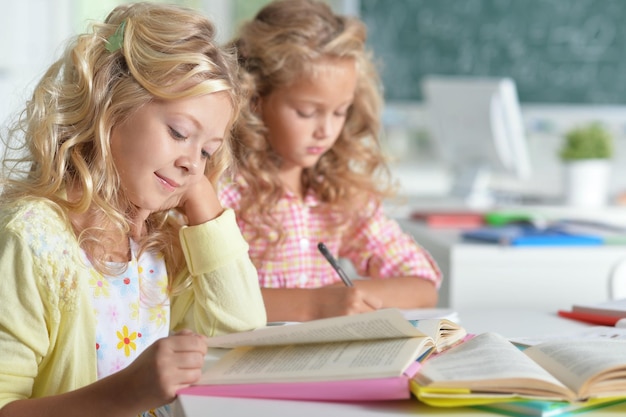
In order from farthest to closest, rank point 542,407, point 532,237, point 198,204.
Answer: point 532,237 → point 198,204 → point 542,407

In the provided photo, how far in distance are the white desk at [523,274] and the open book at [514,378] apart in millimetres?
1427

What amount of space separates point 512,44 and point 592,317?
3.41 meters

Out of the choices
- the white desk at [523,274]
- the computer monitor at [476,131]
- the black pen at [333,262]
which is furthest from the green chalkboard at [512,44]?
the black pen at [333,262]

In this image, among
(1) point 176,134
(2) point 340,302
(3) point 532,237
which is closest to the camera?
(1) point 176,134

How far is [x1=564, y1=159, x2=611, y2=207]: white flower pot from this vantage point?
3592 millimetres

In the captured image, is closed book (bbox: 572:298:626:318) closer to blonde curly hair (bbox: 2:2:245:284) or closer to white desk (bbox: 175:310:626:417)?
white desk (bbox: 175:310:626:417)

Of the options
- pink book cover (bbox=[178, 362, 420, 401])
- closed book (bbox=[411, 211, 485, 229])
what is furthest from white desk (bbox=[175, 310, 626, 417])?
closed book (bbox=[411, 211, 485, 229])

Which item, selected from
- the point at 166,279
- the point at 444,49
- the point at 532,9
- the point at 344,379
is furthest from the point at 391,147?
the point at 344,379

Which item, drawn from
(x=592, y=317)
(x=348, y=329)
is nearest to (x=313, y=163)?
(x=592, y=317)

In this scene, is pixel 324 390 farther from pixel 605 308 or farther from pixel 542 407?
pixel 605 308

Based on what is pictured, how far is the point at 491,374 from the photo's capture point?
948 mm

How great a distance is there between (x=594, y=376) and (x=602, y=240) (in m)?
1.63

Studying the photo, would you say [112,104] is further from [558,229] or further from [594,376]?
[558,229]

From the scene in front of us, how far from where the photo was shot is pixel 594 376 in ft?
3.14
